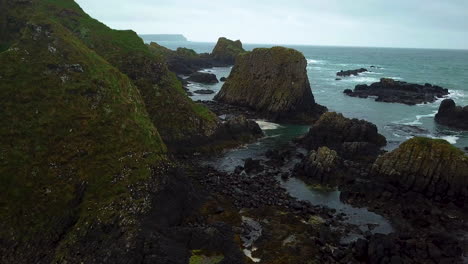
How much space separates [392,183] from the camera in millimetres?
45781

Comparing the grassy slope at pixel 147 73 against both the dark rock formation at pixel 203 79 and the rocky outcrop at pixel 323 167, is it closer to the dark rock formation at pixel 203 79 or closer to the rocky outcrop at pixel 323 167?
the rocky outcrop at pixel 323 167

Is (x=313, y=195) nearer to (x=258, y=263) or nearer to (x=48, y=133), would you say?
(x=258, y=263)

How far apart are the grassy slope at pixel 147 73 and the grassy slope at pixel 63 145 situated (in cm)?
1317

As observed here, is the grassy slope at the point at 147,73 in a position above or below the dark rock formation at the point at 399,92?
above

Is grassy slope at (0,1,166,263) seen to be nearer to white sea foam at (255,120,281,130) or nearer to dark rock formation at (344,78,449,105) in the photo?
white sea foam at (255,120,281,130)

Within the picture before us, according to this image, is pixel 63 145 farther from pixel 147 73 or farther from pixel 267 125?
pixel 267 125

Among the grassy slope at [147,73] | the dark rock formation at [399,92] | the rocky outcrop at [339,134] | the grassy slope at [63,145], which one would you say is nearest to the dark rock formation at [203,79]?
the dark rock formation at [399,92]

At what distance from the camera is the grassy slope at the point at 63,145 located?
3008 centimetres

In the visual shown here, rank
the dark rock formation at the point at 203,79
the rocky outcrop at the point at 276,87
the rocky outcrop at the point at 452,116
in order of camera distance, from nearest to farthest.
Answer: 1. the rocky outcrop at the point at 452,116
2. the rocky outcrop at the point at 276,87
3. the dark rock formation at the point at 203,79

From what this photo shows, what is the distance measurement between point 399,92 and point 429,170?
2924 inches

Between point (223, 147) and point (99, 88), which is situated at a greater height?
point (99, 88)

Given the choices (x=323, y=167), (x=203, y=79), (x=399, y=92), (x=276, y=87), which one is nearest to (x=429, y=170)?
(x=323, y=167)

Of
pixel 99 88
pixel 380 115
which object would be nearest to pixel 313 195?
pixel 99 88

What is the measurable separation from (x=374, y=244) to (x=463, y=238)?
1039 centimetres
